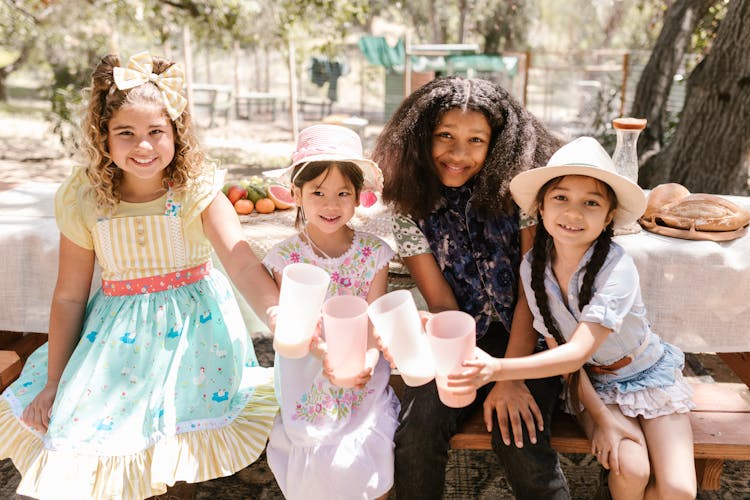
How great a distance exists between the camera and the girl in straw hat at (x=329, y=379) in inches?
77.8

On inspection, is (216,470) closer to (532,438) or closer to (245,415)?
(245,415)

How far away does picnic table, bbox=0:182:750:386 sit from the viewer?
8.82 feet

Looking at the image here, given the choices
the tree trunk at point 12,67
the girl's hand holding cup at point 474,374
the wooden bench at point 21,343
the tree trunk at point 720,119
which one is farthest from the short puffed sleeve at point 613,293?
the tree trunk at point 12,67

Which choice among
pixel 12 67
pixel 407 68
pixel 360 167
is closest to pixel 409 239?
pixel 360 167

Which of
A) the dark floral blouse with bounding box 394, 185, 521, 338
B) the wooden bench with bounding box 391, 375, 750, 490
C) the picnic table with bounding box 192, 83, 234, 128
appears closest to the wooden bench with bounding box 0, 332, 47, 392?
the dark floral blouse with bounding box 394, 185, 521, 338

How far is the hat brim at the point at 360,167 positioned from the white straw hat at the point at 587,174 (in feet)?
1.53

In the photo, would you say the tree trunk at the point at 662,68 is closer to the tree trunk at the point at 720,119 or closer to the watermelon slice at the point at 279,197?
the tree trunk at the point at 720,119

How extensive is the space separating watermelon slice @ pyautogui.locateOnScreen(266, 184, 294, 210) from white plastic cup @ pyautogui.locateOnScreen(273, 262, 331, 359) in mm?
2116

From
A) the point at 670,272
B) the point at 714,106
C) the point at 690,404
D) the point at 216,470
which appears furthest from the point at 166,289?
the point at 714,106

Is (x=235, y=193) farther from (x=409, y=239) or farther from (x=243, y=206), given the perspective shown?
(x=409, y=239)

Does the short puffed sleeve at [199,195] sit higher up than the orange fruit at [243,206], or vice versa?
the short puffed sleeve at [199,195]

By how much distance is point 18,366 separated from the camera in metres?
2.28

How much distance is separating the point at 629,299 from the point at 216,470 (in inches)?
56.4

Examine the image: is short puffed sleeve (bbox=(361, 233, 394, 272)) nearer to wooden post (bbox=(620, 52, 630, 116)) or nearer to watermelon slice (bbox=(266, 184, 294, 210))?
watermelon slice (bbox=(266, 184, 294, 210))
